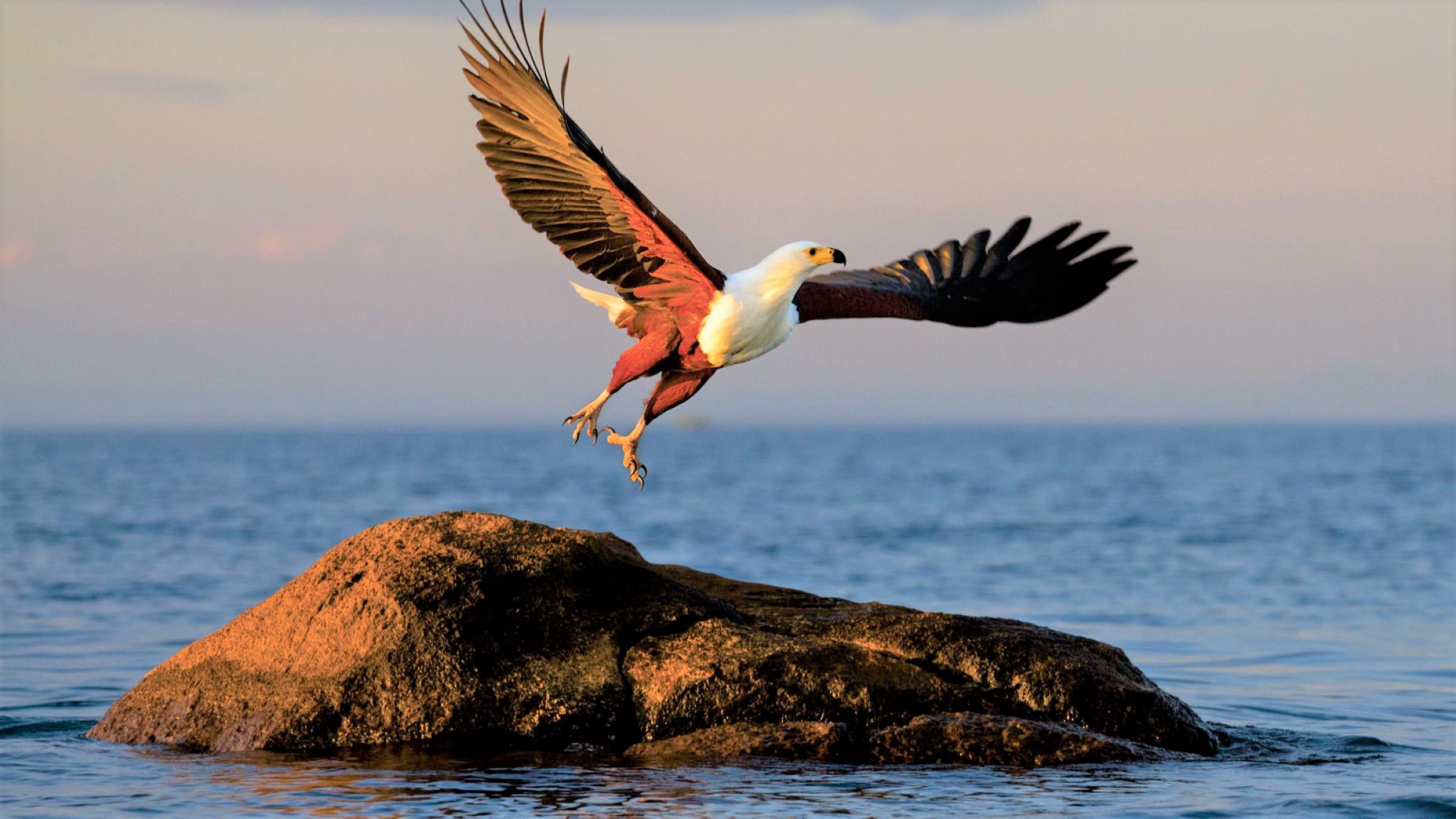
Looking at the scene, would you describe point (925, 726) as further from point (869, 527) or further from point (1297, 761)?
point (869, 527)

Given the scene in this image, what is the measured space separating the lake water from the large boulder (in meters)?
0.21

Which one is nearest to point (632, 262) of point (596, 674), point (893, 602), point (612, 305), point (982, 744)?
point (612, 305)

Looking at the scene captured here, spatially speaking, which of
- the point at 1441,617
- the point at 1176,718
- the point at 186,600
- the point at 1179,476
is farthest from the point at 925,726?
the point at 1179,476

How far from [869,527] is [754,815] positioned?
2350 centimetres

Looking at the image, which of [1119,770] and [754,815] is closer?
[754,815]

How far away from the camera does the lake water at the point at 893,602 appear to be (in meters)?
6.91

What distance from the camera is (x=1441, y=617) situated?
50.2 feet

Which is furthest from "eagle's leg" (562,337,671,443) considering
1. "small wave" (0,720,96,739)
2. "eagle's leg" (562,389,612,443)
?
"small wave" (0,720,96,739)

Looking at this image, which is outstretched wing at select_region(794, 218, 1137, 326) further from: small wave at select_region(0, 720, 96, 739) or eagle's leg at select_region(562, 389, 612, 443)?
small wave at select_region(0, 720, 96, 739)

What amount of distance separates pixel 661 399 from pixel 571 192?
1.25m

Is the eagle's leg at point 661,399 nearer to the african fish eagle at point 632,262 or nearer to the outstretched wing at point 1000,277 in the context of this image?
the african fish eagle at point 632,262

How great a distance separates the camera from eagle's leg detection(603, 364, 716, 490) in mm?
8281

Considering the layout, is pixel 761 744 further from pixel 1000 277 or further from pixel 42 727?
pixel 42 727

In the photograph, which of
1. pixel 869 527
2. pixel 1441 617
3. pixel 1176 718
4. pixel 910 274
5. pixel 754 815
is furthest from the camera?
pixel 869 527
